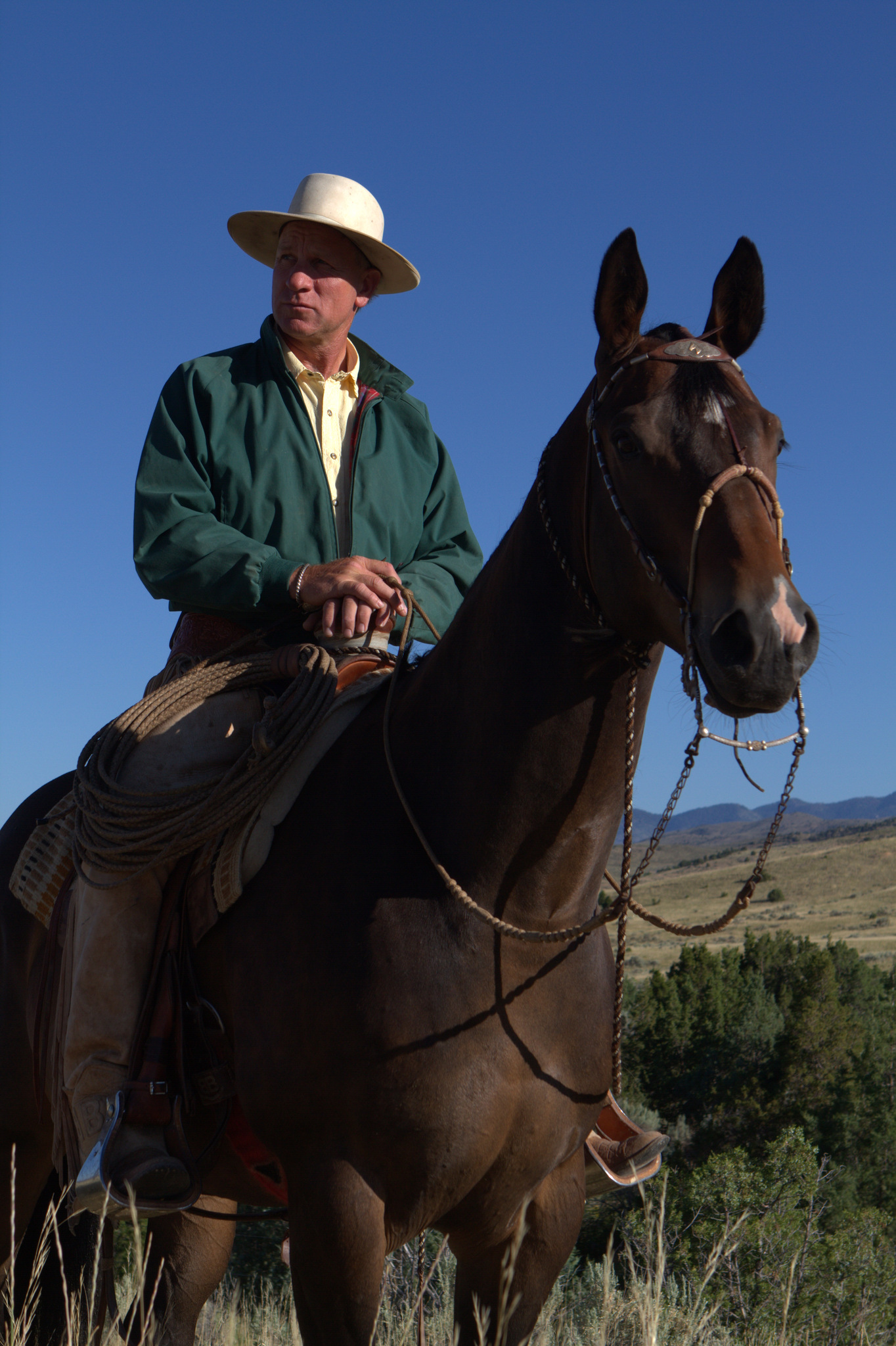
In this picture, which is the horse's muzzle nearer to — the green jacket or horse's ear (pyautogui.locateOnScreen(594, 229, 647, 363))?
horse's ear (pyautogui.locateOnScreen(594, 229, 647, 363))

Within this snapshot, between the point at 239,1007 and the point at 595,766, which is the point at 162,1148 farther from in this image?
the point at 595,766

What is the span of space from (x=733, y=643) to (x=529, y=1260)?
6.29ft

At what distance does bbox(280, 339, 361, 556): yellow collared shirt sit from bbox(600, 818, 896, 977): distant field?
35.9 m

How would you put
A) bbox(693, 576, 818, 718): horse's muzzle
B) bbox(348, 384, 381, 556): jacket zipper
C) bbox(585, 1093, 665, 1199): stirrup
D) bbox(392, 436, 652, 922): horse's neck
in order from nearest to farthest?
bbox(693, 576, 818, 718): horse's muzzle < bbox(392, 436, 652, 922): horse's neck < bbox(585, 1093, 665, 1199): stirrup < bbox(348, 384, 381, 556): jacket zipper

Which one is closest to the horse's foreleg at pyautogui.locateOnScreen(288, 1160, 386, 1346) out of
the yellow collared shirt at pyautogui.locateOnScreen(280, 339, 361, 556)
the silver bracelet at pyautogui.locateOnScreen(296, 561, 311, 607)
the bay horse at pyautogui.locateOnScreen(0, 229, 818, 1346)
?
the bay horse at pyautogui.locateOnScreen(0, 229, 818, 1346)

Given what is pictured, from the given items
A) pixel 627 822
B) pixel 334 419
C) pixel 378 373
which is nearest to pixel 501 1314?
pixel 627 822

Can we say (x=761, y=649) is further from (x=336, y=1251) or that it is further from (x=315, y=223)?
(x=315, y=223)

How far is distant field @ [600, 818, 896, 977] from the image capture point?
53.3m

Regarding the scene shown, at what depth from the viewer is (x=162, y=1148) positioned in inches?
116

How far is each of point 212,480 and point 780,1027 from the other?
18.5 metres

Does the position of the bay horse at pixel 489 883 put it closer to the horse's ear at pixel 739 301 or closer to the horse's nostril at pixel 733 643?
the horse's ear at pixel 739 301

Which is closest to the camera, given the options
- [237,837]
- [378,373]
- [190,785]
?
[237,837]

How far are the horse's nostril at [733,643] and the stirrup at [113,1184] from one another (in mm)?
1934

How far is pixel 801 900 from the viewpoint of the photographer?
237ft
